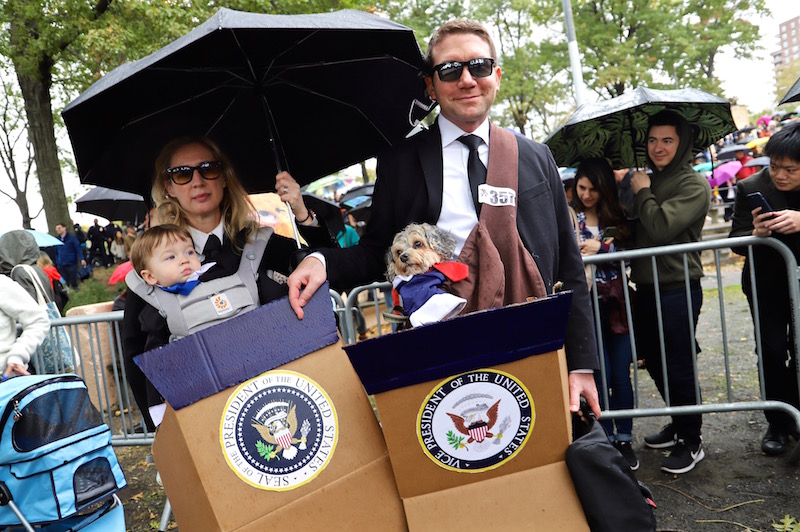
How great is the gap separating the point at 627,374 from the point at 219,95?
122 inches

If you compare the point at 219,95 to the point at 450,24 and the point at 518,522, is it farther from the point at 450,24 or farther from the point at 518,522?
the point at 518,522

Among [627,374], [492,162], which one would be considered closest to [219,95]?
[492,162]

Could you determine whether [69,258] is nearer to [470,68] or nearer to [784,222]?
[470,68]

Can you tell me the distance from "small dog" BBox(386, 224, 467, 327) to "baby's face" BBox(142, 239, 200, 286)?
769 mm

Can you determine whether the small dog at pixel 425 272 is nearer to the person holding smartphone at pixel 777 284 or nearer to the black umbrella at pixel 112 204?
the person holding smartphone at pixel 777 284

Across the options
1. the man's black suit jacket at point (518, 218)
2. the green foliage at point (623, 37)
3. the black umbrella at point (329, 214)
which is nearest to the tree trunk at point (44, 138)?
the black umbrella at point (329, 214)

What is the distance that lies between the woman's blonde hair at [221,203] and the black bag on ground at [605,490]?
145 centimetres

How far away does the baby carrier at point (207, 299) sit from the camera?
7.04ft

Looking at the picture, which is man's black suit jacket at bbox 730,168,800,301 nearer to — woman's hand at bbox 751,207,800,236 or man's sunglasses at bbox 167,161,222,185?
woman's hand at bbox 751,207,800,236

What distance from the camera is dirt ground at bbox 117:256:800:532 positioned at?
10.8ft

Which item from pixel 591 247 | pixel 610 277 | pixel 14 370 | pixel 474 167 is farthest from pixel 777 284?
pixel 14 370

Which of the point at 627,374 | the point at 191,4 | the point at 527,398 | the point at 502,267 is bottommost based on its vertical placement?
the point at 627,374

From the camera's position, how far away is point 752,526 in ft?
10.3

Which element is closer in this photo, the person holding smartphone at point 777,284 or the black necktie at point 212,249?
the black necktie at point 212,249
